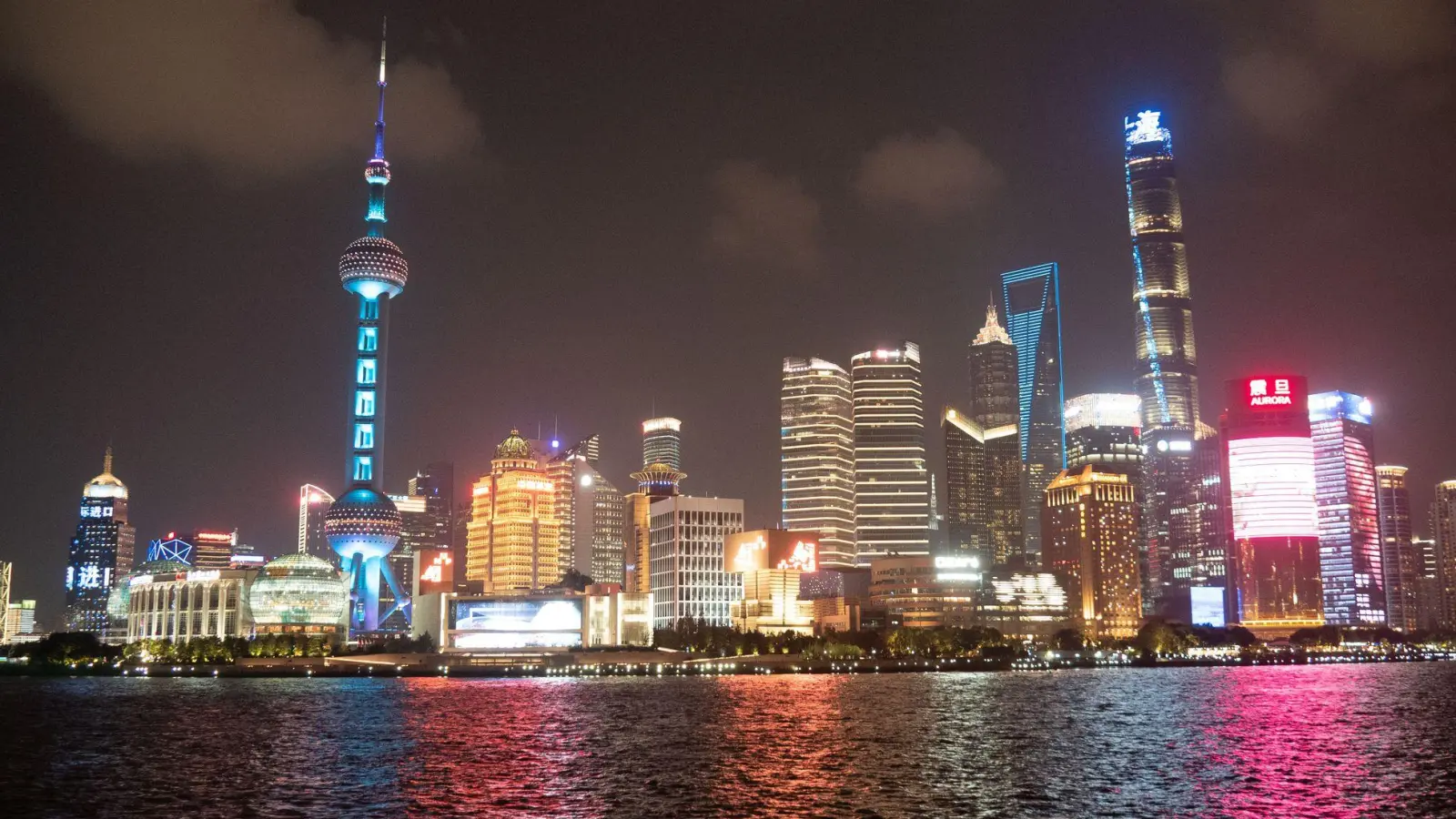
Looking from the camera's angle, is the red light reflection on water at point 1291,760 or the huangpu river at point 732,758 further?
the red light reflection on water at point 1291,760

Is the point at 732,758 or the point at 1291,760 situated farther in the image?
the point at 732,758

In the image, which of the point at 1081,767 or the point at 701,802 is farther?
the point at 1081,767

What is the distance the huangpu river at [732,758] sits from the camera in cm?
7350

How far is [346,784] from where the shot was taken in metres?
81.5

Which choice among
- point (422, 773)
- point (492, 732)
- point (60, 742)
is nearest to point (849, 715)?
point (492, 732)

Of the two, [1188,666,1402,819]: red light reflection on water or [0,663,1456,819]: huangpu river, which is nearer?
[0,663,1456,819]: huangpu river

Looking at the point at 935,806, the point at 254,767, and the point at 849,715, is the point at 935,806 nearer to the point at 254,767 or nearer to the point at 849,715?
the point at 254,767

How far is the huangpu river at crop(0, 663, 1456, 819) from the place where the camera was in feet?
241

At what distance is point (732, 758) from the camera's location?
95.5m

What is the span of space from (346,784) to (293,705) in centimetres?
8099

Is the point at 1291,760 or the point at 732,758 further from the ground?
the point at 732,758

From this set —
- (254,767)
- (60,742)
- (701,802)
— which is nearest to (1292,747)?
(701,802)

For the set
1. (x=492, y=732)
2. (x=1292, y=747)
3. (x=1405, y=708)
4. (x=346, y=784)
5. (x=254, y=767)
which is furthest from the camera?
(x=1405, y=708)

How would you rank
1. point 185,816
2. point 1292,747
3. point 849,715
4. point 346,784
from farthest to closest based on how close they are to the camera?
point 849,715 → point 1292,747 → point 346,784 → point 185,816
